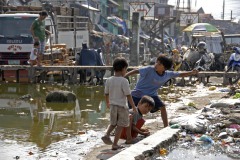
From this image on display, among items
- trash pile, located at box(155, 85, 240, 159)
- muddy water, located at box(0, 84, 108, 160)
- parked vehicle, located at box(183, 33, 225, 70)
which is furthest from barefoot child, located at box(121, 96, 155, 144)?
parked vehicle, located at box(183, 33, 225, 70)

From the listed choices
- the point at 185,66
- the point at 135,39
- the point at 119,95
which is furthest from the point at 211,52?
the point at 119,95

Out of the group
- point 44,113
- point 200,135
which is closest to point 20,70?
point 44,113

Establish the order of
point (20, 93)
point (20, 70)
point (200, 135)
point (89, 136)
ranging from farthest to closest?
1. point (20, 70)
2. point (20, 93)
3. point (89, 136)
4. point (200, 135)

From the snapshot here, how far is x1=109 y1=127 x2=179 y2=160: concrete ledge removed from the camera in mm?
5530

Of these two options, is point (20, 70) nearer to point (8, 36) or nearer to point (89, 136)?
point (8, 36)

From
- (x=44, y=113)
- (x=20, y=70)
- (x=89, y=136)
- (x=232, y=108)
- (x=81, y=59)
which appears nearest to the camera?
(x=89, y=136)

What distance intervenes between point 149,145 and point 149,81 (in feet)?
4.44

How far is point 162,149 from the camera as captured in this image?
20.5ft

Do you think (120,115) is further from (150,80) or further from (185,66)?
(185,66)

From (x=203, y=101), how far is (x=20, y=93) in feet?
16.2

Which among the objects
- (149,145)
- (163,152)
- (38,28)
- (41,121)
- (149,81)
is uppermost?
(38,28)

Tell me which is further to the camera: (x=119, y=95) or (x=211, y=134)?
(x=211, y=134)

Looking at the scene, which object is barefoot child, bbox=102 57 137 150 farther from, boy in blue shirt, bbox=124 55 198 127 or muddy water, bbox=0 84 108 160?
boy in blue shirt, bbox=124 55 198 127

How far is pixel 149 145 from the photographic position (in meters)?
6.08
